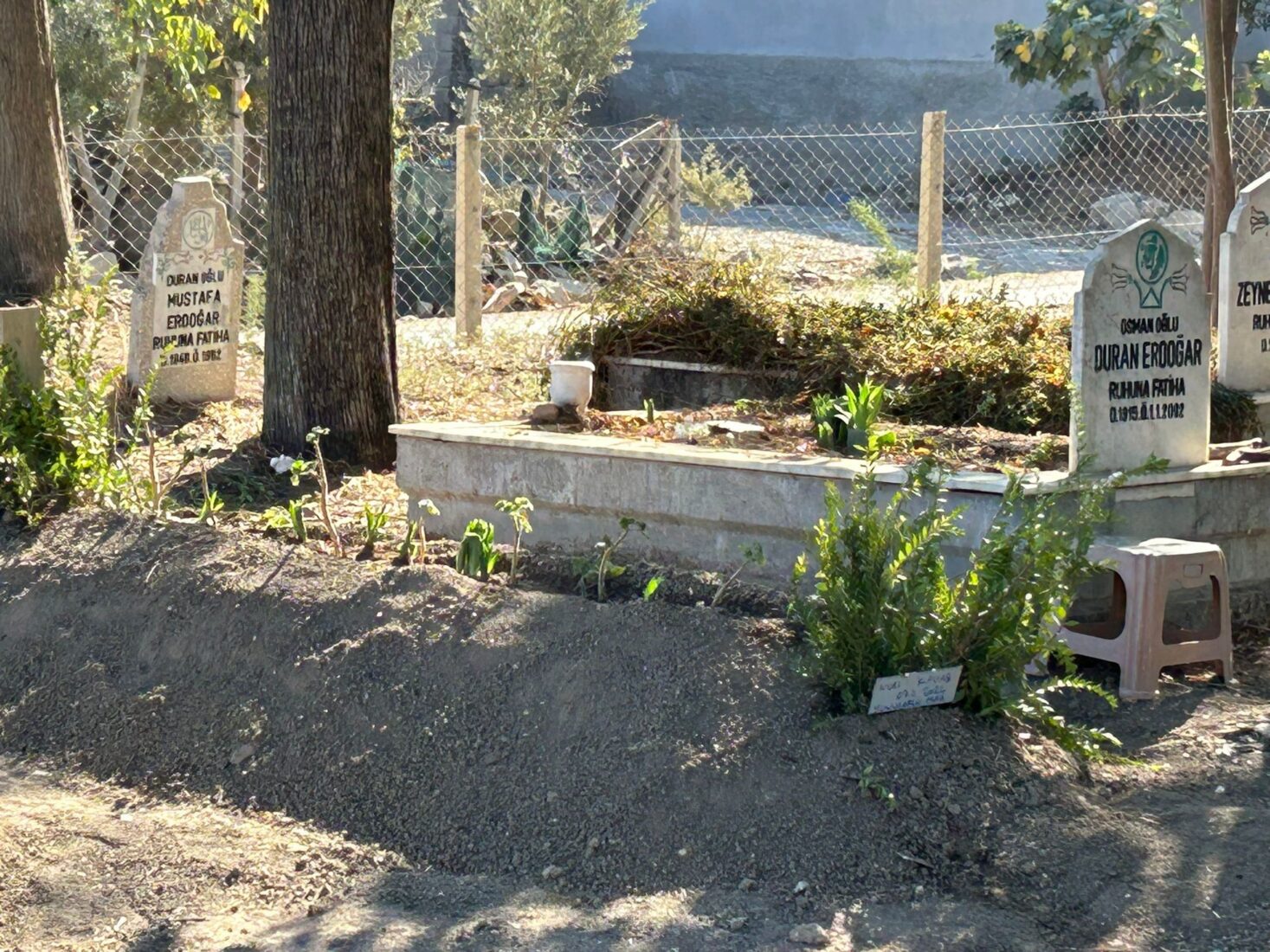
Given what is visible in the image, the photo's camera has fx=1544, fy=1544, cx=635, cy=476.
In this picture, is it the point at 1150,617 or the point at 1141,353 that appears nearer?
the point at 1150,617

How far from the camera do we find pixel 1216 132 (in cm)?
887

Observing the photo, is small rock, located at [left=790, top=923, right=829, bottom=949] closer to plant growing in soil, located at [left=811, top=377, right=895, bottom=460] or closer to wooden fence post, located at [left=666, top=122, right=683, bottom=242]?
plant growing in soil, located at [left=811, top=377, right=895, bottom=460]

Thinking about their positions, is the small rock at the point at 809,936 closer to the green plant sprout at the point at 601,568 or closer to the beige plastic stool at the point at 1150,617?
the green plant sprout at the point at 601,568

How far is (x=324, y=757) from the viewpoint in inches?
169

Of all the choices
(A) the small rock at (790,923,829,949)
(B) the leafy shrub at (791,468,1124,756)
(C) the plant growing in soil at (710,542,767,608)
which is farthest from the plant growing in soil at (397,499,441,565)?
(A) the small rock at (790,923,829,949)

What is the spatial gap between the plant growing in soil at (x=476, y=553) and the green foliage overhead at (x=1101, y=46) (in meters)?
21.3

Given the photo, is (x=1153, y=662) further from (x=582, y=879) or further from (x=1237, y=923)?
(x=582, y=879)

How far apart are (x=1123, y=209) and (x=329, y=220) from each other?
18.1 m

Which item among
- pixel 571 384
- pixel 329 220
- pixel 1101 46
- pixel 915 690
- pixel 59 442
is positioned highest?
pixel 1101 46

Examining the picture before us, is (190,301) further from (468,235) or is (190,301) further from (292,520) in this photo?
(292,520)

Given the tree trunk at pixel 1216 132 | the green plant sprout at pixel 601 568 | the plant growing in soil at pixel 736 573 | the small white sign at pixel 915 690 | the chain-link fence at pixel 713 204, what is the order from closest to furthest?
the small white sign at pixel 915 690
the plant growing in soil at pixel 736 573
the green plant sprout at pixel 601 568
the tree trunk at pixel 1216 132
the chain-link fence at pixel 713 204

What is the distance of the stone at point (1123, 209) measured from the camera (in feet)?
73.6

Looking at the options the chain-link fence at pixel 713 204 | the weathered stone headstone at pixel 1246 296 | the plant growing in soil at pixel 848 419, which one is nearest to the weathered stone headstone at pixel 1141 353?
the plant growing in soil at pixel 848 419

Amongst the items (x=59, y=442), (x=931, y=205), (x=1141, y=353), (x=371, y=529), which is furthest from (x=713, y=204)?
(x=371, y=529)
